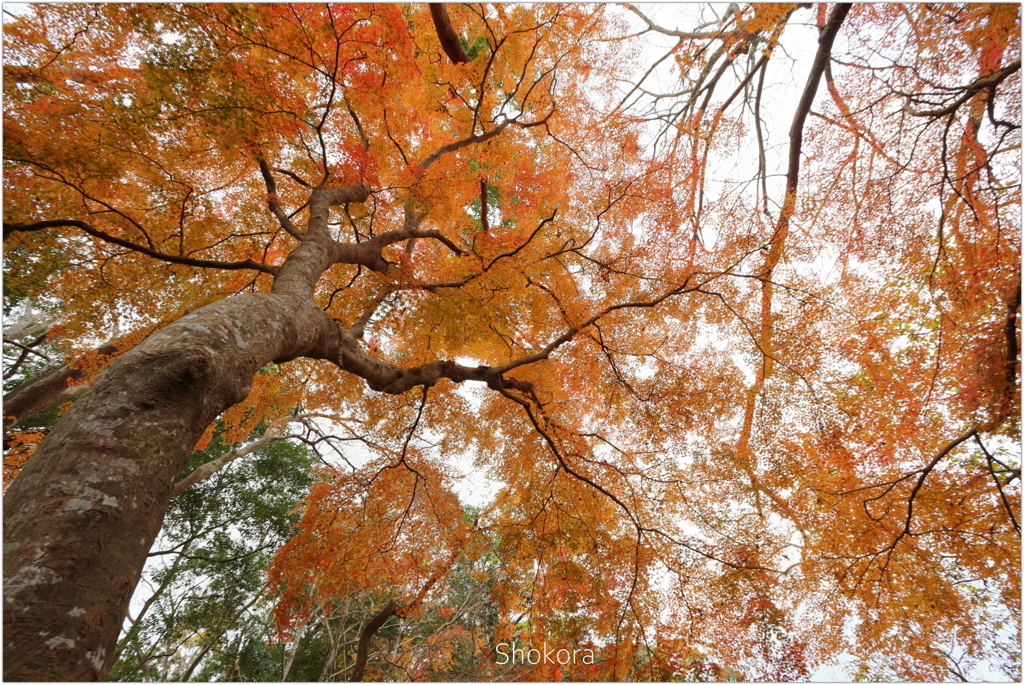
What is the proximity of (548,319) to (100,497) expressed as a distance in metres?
4.88

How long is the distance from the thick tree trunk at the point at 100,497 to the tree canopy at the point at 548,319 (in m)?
0.02

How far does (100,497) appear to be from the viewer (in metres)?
1.28

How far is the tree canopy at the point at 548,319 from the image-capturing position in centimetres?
323

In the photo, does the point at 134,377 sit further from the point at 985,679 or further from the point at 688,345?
the point at 985,679

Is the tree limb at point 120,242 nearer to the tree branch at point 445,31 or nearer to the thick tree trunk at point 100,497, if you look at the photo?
the thick tree trunk at point 100,497

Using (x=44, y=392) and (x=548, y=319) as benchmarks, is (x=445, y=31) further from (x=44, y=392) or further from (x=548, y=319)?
(x=44, y=392)

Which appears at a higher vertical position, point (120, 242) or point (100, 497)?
point (120, 242)

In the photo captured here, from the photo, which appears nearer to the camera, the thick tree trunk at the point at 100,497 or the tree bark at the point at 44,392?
the thick tree trunk at the point at 100,497

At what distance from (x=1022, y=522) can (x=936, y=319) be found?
229cm


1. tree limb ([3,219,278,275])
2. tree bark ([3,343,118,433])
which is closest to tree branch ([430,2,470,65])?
tree limb ([3,219,278,275])

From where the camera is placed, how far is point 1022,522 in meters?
3.67

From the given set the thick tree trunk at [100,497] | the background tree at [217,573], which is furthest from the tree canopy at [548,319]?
the background tree at [217,573]

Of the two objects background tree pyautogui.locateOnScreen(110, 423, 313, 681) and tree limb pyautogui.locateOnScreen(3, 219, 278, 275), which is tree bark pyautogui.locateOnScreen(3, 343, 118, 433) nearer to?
background tree pyautogui.locateOnScreen(110, 423, 313, 681)

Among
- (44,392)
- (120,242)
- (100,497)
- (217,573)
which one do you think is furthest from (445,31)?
(217,573)
